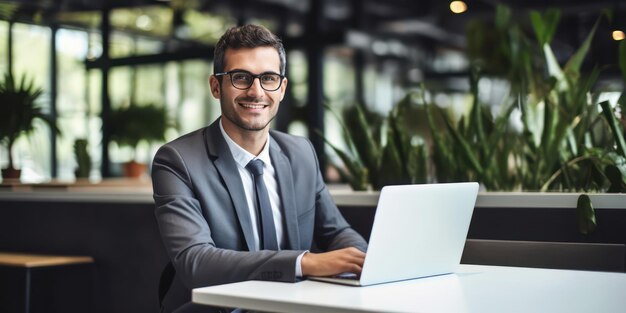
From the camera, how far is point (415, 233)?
178cm

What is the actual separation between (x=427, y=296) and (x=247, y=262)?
0.48m

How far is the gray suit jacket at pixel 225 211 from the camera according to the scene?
1919 millimetres

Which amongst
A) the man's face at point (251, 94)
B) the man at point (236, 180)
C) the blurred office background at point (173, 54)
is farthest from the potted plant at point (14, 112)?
the man's face at point (251, 94)

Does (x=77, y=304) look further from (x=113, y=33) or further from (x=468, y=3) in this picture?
(x=113, y=33)

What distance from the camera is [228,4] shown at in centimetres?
968

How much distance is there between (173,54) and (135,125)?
1993mm

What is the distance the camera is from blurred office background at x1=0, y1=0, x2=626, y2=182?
7438 mm

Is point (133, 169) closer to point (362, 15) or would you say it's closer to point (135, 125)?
point (135, 125)

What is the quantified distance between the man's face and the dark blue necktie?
130mm

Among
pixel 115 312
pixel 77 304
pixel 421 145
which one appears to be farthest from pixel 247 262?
pixel 77 304

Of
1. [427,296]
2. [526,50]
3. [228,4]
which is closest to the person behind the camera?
[427,296]

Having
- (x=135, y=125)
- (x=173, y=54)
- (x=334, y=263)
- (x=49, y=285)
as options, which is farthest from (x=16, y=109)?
(x=173, y=54)

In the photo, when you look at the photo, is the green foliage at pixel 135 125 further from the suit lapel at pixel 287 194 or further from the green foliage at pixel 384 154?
the suit lapel at pixel 287 194

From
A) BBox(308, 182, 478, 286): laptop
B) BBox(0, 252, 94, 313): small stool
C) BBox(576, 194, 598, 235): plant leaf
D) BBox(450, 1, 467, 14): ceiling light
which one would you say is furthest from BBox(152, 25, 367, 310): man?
BBox(0, 252, 94, 313): small stool
